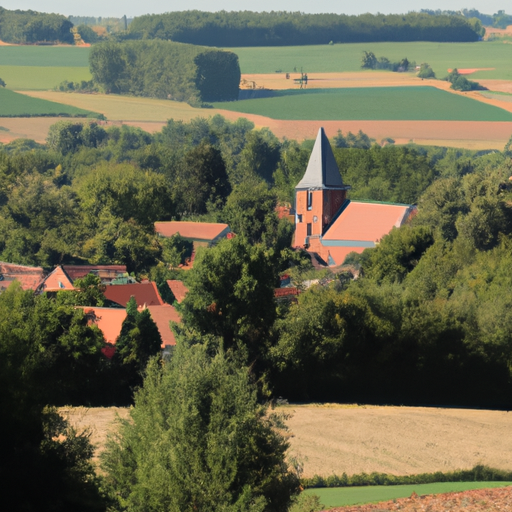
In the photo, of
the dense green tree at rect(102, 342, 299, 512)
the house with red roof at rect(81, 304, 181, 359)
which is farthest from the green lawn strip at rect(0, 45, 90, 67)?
the dense green tree at rect(102, 342, 299, 512)

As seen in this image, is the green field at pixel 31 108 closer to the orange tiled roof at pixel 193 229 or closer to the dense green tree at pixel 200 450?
the orange tiled roof at pixel 193 229

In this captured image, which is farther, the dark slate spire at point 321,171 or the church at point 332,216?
the dark slate spire at point 321,171

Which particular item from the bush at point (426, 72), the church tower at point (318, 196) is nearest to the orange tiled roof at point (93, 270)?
the church tower at point (318, 196)

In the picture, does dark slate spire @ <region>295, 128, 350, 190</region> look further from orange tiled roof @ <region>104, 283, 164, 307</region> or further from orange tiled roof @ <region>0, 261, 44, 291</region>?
orange tiled roof @ <region>104, 283, 164, 307</region>

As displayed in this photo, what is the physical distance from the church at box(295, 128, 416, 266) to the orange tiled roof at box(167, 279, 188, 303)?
1643 centimetres

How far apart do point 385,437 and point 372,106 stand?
134656 millimetres

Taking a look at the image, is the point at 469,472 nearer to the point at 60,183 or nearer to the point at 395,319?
the point at 395,319

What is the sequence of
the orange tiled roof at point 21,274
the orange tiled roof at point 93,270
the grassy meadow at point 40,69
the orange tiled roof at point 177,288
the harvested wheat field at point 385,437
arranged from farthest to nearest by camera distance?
the grassy meadow at point 40,69
the orange tiled roof at point 93,270
the orange tiled roof at point 21,274
the orange tiled roof at point 177,288
the harvested wheat field at point 385,437

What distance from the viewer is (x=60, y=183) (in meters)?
111

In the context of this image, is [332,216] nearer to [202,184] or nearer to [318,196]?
[318,196]

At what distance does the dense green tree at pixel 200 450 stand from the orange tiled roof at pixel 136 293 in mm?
26129

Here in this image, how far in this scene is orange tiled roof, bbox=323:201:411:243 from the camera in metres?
71.0

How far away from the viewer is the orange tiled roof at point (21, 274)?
2290 inches

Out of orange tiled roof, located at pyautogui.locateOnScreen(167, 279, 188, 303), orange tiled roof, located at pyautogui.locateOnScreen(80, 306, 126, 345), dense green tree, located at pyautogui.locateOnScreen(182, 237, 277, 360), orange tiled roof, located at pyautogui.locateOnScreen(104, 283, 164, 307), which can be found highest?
dense green tree, located at pyautogui.locateOnScreen(182, 237, 277, 360)
